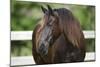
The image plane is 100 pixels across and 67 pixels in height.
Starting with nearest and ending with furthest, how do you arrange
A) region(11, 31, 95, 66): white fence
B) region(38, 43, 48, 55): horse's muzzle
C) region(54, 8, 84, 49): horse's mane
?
region(11, 31, 95, 66): white fence → region(38, 43, 48, 55): horse's muzzle → region(54, 8, 84, 49): horse's mane

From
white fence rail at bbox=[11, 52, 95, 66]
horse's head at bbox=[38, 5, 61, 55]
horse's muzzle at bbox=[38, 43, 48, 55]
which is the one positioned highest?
horse's head at bbox=[38, 5, 61, 55]

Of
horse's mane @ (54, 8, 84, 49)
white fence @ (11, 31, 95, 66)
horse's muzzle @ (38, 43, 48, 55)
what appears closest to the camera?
white fence @ (11, 31, 95, 66)

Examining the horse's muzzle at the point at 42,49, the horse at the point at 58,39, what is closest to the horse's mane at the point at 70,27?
the horse at the point at 58,39

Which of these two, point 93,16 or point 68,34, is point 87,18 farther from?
point 68,34

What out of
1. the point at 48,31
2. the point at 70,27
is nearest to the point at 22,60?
the point at 48,31

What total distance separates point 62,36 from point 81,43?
0.83 ft

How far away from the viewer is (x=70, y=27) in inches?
87.8

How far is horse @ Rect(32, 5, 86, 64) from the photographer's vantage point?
2.09m

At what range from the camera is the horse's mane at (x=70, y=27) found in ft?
7.19

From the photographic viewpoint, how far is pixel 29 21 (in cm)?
204

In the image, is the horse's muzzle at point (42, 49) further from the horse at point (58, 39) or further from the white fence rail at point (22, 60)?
the white fence rail at point (22, 60)

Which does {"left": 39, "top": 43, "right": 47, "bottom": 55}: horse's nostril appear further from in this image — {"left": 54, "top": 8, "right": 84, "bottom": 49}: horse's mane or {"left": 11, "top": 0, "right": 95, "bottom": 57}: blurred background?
{"left": 54, "top": 8, "right": 84, "bottom": 49}: horse's mane

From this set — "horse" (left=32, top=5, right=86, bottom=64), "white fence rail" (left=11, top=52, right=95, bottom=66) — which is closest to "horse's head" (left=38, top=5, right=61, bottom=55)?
"horse" (left=32, top=5, right=86, bottom=64)
